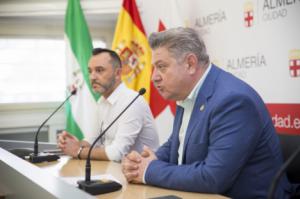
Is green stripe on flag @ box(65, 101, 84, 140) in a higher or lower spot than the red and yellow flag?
lower

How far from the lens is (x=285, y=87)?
8.08 ft

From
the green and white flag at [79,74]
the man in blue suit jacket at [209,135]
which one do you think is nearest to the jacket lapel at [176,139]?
the man in blue suit jacket at [209,135]

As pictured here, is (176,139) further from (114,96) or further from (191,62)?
(114,96)

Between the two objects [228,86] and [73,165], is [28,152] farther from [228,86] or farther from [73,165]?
[228,86]

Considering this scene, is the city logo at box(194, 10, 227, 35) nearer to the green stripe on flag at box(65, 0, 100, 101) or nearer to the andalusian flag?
the andalusian flag

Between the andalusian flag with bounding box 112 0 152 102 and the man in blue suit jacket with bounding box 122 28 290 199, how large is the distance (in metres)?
1.99

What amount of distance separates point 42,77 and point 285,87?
A: 3007mm

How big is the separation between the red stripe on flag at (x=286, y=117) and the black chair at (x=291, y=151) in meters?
0.63

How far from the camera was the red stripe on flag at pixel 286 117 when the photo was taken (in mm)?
2373

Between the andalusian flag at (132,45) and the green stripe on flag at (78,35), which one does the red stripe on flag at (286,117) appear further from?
the green stripe on flag at (78,35)

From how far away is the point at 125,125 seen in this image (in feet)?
8.08

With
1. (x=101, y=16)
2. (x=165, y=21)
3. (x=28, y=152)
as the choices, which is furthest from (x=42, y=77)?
(x=28, y=152)

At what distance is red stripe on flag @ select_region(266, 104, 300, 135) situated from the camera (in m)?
2.37

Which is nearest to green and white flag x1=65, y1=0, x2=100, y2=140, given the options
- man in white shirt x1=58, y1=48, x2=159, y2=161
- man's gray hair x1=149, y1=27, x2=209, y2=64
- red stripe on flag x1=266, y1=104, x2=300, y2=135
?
man in white shirt x1=58, y1=48, x2=159, y2=161
